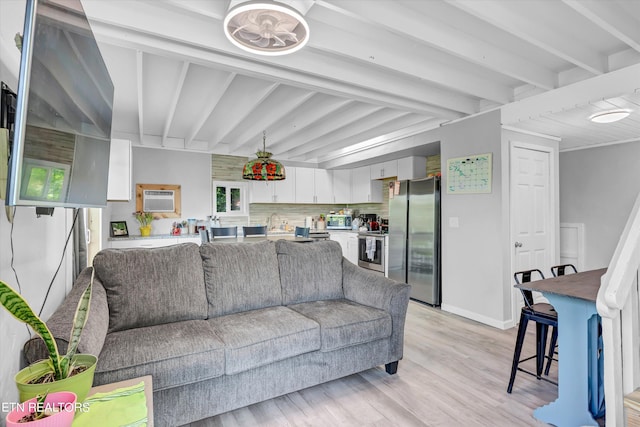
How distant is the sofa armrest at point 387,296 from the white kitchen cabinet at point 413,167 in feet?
9.72

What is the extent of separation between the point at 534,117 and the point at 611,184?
2.13m

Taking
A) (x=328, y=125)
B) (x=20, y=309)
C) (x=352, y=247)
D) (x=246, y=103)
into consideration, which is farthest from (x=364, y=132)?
(x=20, y=309)

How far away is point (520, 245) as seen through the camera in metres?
3.60

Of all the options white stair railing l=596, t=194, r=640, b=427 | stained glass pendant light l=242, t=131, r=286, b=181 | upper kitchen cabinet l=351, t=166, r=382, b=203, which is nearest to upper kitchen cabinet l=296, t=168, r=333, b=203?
upper kitchen cabinet l=351, t=166, r=382, b=203

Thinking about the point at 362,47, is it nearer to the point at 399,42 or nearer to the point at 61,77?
the point at 399,42

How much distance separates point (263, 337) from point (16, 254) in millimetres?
1255

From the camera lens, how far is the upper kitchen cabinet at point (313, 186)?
6.88 m

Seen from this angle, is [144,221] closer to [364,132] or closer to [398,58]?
[364,132]

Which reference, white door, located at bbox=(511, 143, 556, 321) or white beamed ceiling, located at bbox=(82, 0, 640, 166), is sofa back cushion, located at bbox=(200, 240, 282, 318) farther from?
white door, located at bbox=(511, 143, 556, 321)

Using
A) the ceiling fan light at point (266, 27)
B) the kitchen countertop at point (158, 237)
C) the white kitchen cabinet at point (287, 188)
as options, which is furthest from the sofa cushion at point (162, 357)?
the white kitchen cabinet at point (287, 188)

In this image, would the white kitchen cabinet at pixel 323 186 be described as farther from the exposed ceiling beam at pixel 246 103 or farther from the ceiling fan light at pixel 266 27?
the ceiling fan light at pixel 266 27

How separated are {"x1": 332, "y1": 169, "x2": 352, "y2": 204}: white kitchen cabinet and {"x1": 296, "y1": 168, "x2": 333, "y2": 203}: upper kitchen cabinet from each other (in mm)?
93

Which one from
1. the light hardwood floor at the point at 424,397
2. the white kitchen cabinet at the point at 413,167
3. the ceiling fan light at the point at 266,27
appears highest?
the ceiling fan light at the point at 266,27

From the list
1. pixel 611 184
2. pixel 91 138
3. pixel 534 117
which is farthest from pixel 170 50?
pixel 611 184
